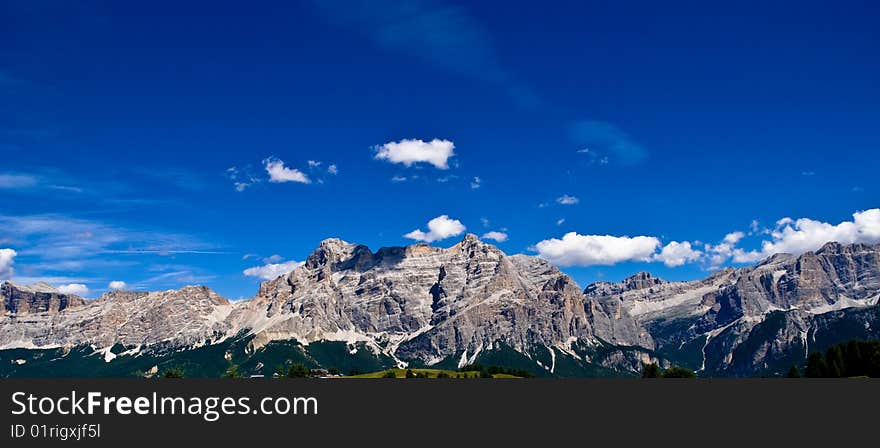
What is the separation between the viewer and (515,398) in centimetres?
8756

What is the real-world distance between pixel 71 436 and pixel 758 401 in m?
77.7

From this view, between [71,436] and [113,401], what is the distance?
4809 millimetres

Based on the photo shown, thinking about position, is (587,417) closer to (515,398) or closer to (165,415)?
(515,398)

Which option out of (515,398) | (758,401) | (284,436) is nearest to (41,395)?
(284,436)

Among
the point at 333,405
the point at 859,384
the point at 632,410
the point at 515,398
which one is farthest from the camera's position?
the point at 859,384

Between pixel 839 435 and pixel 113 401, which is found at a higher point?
pixel 113 401

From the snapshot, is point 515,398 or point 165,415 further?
point 515,398

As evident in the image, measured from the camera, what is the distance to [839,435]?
72.5 metres

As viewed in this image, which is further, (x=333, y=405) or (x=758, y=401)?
(x=758, y=401)

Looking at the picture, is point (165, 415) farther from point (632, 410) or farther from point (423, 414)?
point (632, 410)

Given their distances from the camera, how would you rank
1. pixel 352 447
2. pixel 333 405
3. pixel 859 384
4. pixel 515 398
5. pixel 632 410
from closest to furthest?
pixel 352 447 < pixel 333 405 < pixel 632 410 < pixel 515 398 < pixel 859 384

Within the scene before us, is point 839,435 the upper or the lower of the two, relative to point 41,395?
lower

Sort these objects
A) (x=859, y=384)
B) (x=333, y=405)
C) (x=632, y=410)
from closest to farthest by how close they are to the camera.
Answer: (x=333, y=405) → (x=632, y=410) → (x=859, y=384)

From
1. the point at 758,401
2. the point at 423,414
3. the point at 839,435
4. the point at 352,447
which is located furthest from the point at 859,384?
the point at 352,447
